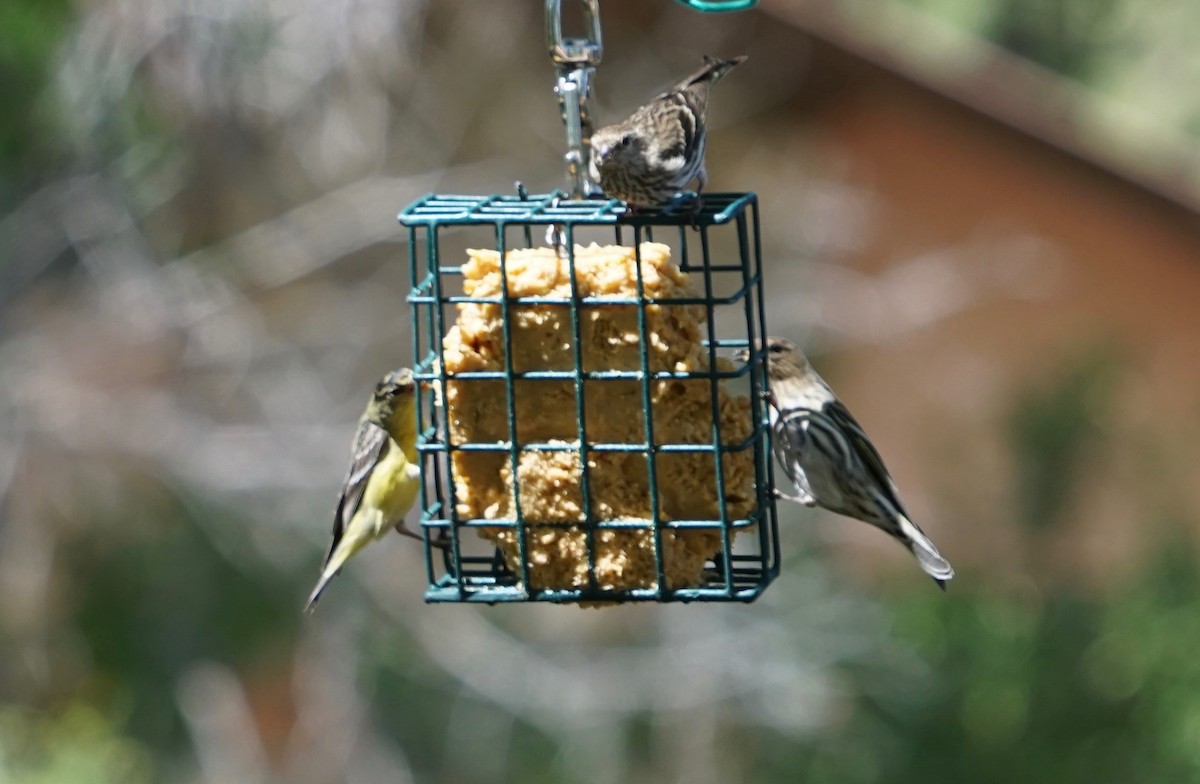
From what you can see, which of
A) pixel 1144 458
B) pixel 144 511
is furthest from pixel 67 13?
pixel 1144 458

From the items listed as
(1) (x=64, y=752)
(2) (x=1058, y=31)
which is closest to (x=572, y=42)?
(1) (x=64, y=752)

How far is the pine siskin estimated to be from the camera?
5.62 metres

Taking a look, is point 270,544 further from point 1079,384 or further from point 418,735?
point 1079,384

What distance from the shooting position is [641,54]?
31.1 ft

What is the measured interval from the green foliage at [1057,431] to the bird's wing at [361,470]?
16.5ft

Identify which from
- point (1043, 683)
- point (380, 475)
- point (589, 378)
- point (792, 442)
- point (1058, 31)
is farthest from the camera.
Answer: point (1058, 31)

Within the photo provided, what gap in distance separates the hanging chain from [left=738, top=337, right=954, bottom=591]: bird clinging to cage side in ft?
4.36

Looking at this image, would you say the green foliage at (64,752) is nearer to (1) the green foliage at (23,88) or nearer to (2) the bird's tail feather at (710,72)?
(1) the green foliage at (23,88)

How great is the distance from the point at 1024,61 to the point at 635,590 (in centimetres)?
807

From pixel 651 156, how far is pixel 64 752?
4807 mm

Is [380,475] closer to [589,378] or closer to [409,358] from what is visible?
[589,378]

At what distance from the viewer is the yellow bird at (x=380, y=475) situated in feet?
18.5

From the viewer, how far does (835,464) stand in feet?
17.5

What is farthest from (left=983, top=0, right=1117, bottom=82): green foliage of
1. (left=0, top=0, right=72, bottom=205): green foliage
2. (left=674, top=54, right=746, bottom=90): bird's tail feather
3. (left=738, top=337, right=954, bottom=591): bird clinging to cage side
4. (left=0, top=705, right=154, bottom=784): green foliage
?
(left=0, top=705, right=154, bottom=784): green foliage
